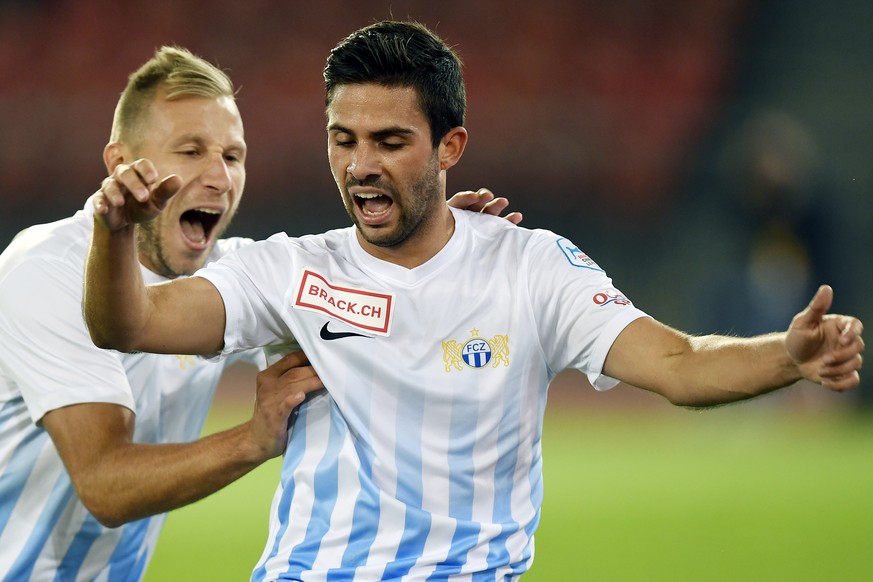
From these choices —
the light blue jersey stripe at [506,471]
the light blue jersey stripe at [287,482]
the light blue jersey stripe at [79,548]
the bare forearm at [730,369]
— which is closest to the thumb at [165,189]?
the light blue jersey stripe at [287,482]

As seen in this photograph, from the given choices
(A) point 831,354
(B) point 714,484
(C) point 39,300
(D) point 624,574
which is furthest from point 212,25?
(A) point 831,354

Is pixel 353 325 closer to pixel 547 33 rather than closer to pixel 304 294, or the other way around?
pixel 304 294

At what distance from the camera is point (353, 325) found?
321 centimetres

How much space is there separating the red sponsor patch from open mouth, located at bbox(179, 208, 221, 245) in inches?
47.0

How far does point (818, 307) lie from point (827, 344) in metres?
0.10

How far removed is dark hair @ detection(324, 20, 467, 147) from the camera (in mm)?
3266

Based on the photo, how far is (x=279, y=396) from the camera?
Answer: 322 centimetres

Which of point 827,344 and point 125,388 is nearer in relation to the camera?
point 827,344

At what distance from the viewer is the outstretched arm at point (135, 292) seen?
8.70 feet

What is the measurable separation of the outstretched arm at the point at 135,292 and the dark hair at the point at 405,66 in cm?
71

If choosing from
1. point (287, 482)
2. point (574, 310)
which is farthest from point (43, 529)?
point (574, 310)

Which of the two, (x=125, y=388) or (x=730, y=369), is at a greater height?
(x=730, y=369)

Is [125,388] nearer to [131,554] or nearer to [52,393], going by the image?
[52,393]

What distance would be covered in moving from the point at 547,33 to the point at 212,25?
480 centimetres
